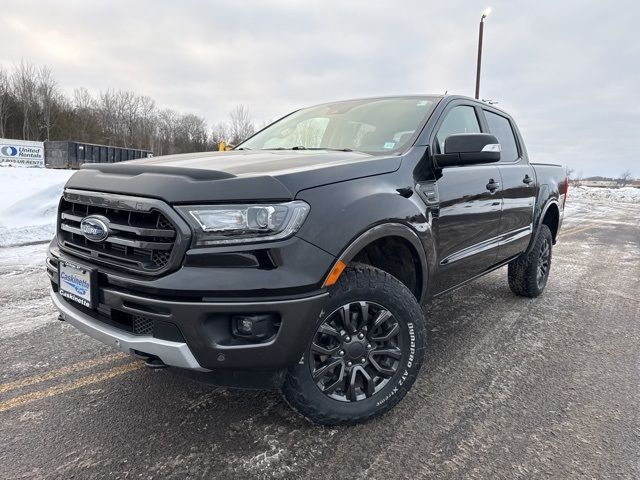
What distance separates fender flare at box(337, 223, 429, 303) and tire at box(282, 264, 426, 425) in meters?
0.14

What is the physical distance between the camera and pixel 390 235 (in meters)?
2.31

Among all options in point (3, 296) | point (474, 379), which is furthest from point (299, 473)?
point (3, 296)

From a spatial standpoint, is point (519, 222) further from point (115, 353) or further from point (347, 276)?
point (115, 353)

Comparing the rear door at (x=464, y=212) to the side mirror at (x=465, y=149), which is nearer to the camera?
the side mirror at (x=465, y=149)

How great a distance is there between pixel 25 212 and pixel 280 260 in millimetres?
8335

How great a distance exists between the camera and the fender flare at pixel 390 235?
6.75ft

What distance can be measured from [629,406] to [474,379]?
843 mm

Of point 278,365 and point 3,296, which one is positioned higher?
point 278,365

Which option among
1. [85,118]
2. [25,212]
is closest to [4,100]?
[85,118]

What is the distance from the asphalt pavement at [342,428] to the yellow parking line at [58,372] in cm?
1

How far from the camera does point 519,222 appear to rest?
397 centimetres

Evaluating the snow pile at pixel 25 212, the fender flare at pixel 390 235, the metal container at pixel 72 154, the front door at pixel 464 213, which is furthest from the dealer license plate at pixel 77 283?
the metal container at pixel 72 154

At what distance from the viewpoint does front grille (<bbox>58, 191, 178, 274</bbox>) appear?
6.02ft

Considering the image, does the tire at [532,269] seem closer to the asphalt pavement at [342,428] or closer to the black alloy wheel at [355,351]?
the asphalt pavement at [342,428]
